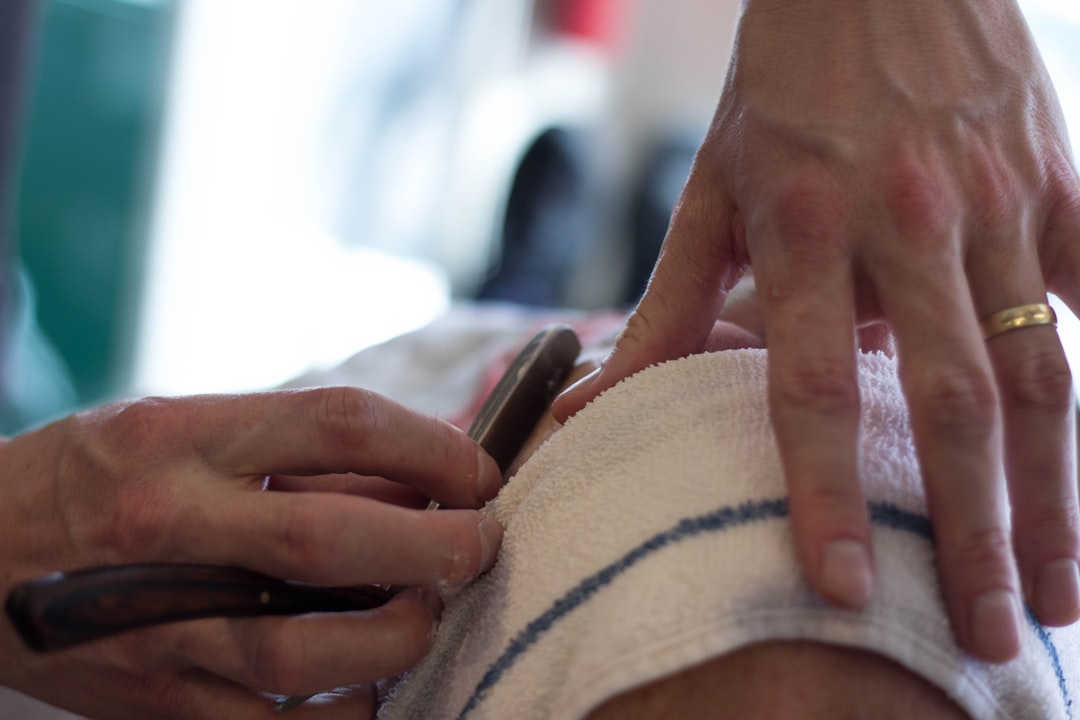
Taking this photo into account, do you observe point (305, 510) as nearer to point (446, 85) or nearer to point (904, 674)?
point (904, 674)

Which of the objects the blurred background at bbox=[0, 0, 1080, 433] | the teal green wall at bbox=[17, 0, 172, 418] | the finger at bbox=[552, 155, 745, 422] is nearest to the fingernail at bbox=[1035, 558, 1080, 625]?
the finger at bbox=[552, 155, 745, 422]

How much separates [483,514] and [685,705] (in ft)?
0.49

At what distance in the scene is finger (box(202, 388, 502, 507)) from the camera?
0.50 m

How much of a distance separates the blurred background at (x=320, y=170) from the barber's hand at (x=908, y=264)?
52.1 inches

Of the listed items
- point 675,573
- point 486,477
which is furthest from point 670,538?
point 486,477

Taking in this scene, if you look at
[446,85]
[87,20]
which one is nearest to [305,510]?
[87,20]

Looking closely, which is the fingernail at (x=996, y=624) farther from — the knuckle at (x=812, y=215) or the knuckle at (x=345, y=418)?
the knuckle at (x=345, y=418)

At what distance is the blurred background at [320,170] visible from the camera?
212cm

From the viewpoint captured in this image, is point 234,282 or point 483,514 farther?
point 234,282

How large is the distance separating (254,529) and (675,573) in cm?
20

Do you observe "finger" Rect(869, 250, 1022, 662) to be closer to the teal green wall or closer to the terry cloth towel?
the terry cloth towel

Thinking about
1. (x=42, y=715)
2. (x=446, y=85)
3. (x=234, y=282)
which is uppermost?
(x=446, y=85)

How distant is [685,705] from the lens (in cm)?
44

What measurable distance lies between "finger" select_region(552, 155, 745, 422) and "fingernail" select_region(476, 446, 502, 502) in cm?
6
